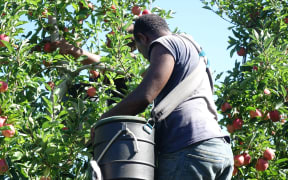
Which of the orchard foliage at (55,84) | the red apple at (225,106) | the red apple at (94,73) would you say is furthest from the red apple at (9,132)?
the red apple at (225,106)

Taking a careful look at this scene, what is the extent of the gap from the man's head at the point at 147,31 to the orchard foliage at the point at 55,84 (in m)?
1.42

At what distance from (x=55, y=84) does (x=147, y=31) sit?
1.81 m

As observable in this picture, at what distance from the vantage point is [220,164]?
2.11 meters

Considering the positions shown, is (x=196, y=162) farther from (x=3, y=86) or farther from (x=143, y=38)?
(x=3, y=86)

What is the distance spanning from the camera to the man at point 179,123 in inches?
81.6

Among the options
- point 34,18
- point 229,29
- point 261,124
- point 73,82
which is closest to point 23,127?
point 73,82

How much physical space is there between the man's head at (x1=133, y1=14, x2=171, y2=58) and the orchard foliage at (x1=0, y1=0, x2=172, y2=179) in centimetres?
142

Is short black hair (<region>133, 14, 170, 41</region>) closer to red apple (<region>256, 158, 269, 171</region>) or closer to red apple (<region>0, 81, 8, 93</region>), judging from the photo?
red apple (<region>0, 81, 8, 93</region>)

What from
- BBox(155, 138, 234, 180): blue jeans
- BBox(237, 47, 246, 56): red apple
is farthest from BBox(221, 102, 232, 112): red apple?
BBox(155, 138, 234, 180): blue jeans

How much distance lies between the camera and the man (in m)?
2.07

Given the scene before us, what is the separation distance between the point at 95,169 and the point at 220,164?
0.51 metres

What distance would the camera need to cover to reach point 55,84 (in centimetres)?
410

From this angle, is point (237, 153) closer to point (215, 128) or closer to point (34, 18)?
point (34, 18)

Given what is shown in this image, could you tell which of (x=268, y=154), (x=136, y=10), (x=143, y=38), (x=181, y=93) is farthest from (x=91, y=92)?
(x=181, y=93)
